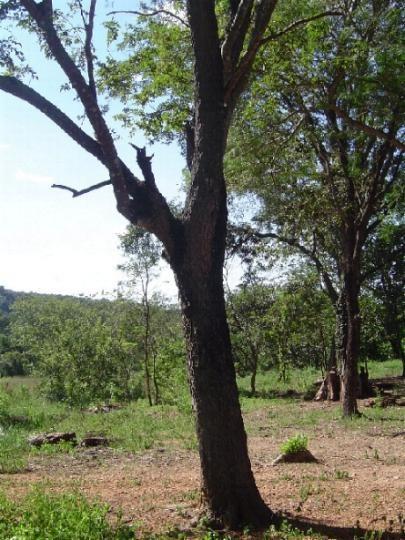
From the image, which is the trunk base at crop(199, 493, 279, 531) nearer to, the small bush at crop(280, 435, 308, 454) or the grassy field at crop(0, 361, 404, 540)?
the grassy field at crop(0, 361, 404, 540)

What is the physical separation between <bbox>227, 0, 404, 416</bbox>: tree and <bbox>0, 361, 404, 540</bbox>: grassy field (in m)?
1.63

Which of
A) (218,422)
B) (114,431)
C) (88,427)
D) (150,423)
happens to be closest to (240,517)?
(218,422)

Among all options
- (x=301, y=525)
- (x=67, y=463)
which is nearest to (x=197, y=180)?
(x=301, y=525)

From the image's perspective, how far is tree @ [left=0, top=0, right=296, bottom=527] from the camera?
5172 mm

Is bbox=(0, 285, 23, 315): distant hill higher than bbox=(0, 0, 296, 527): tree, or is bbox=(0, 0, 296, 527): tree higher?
bbox=(0, 285, 23, 315): distant hill

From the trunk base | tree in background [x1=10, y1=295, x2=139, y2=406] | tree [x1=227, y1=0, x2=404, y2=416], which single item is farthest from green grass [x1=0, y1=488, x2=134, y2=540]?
tree in background [x1=10, y1=295, x2=139, y2=406]

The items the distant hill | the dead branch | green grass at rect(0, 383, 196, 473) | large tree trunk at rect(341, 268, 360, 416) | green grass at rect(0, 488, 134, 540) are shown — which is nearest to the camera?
green grass at rect(0, 488, 134, 540)

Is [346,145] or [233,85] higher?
[346,145]

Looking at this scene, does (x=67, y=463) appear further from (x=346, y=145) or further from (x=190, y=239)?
(x=346, y=145)

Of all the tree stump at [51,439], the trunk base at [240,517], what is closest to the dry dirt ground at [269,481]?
the trunk base at [240,517]

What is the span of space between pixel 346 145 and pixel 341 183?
0.95 metres

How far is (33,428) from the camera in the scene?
1597 cm

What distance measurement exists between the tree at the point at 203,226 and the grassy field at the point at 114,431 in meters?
0.55

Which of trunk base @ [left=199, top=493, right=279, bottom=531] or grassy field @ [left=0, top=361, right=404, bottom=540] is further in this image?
trunk base @ [left=199, top=493, right=279, bottom=531]
